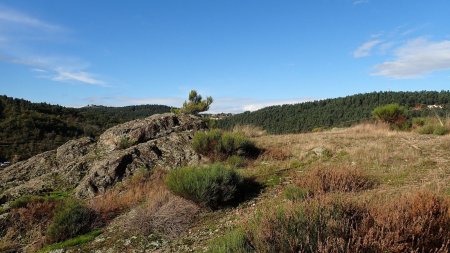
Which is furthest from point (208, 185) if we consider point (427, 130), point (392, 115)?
point (392, 115)

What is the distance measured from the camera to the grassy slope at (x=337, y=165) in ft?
19.9

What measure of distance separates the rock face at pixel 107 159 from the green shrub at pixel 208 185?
3.38 metres

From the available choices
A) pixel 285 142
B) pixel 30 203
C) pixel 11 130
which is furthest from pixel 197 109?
pixel 30 203

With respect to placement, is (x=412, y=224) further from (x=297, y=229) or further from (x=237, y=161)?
(x=237, y=161)

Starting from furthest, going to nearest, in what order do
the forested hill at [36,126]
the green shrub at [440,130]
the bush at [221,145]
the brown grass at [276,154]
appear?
1. the forested hill at [36,126]
2. the green shrub at [440,130]
3. the bush at [221,145]
4. the brown grass at [276,154]

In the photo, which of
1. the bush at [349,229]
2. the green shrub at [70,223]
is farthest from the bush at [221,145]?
the bush at [349,229]

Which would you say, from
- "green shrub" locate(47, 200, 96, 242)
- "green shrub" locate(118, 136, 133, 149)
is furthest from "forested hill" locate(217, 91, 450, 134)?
"green shrub" locate(47, 200, 96, 242)

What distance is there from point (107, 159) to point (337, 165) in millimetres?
7150

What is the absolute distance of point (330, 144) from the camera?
11852 mm

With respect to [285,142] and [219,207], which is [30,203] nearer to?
[219,207]

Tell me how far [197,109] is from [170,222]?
145 feet

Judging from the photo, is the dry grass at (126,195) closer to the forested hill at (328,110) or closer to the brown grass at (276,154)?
the brown grass at (276,154)

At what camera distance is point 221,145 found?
11648 millimetres

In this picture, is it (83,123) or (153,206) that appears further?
(83,123)
